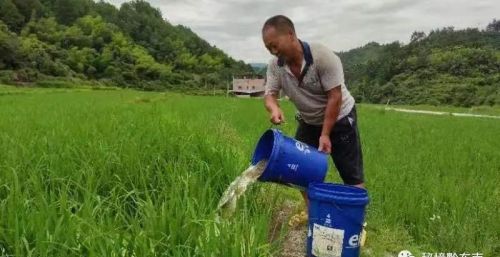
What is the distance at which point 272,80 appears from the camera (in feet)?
9.92

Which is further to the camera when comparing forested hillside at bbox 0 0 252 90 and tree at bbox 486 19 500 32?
tree at bbox 486 19 500 32

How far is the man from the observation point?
2652 mm

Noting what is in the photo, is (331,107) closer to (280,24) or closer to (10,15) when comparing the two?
(280,24)

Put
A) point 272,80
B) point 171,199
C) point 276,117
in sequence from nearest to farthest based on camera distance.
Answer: point 171,199 < point 276,117 < point 272,80

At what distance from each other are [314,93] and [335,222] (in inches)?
35.0

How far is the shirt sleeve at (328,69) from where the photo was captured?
272 cm

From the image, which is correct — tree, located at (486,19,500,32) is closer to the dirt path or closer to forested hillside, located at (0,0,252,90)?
forested hillside, located at (0,0,252,90)

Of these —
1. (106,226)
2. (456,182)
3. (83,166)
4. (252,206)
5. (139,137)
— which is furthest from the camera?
(456,182)

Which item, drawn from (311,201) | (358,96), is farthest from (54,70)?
(311,201)

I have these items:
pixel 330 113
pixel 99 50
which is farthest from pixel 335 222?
pixel 99 50

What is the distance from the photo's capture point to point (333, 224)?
7.35 ft

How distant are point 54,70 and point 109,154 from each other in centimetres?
3520

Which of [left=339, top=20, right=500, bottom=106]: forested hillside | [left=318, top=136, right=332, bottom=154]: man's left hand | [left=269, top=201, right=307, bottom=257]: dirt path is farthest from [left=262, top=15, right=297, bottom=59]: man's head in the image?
[left=339, top=20, right=500, bottom=106]: forested hillside

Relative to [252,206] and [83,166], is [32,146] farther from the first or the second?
[252,206]
